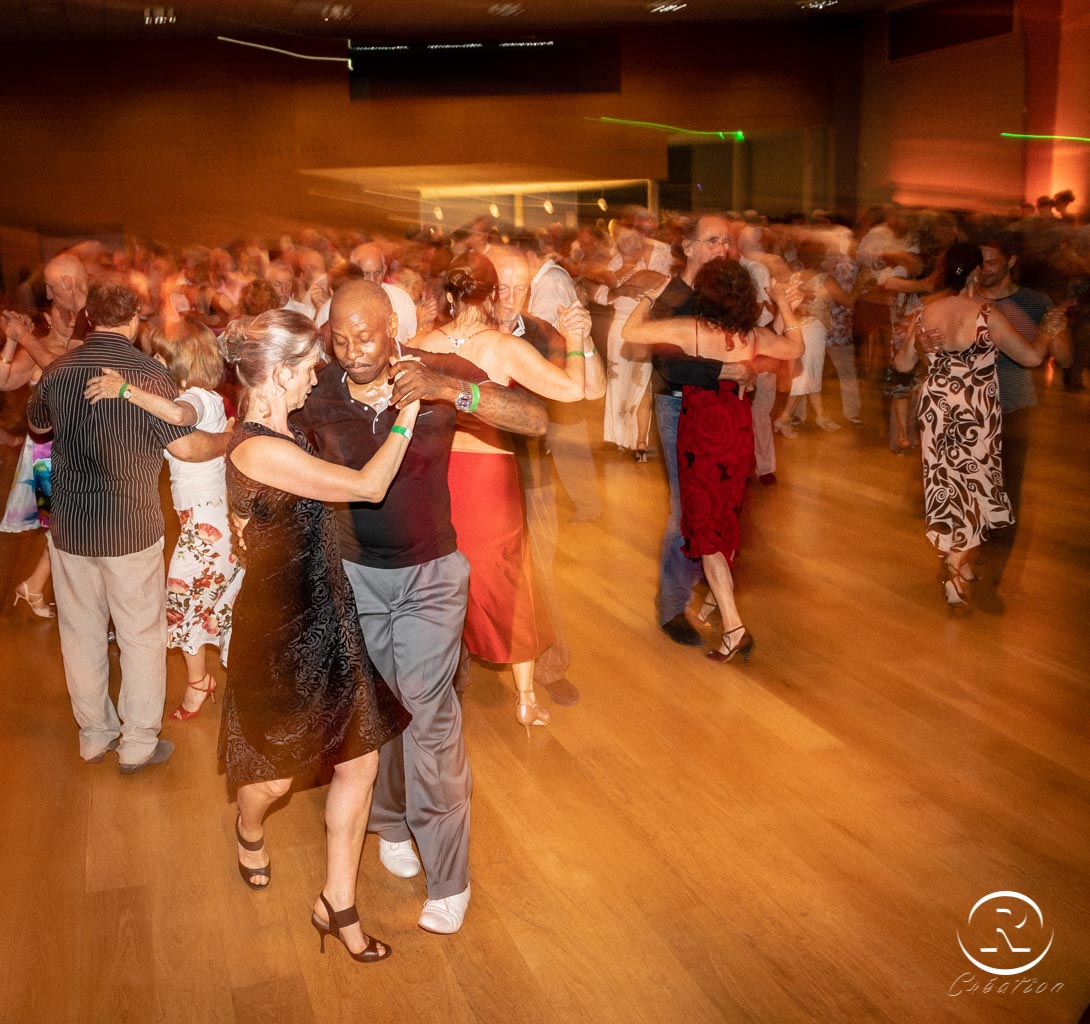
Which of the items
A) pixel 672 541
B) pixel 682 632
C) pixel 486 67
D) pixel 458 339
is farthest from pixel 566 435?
pixel 486 67

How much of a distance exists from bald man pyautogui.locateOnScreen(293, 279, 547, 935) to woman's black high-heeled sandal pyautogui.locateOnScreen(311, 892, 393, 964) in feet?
0.50

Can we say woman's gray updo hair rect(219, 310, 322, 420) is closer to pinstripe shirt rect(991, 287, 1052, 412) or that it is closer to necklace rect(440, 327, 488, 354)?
necklace rect(440, 327, 488, 354)

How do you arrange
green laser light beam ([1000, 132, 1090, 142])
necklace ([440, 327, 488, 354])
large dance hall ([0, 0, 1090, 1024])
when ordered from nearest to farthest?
large dance hall ([0, 0, 1090, 1024]) < necklace ([440, 327, 488, 354]) < green laser light beam ([1000, 132, 1090, 142])

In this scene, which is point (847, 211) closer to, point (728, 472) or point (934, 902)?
point (728, 472)

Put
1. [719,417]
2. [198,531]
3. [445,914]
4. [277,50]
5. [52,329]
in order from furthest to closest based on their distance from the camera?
[277,50] < [52,329] < [719,417] < [198,531] < [445,914]

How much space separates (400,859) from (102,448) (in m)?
1.45

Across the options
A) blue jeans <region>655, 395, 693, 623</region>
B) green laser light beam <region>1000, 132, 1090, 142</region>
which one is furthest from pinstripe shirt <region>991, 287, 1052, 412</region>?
green laser light beam <region>1000, 132, 1090, 142</region>

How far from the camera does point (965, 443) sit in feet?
15.5

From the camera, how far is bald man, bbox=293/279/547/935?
244 cm

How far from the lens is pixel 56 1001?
2.41 meters

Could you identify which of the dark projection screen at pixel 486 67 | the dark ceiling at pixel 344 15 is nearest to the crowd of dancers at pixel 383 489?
the dark ceiling at pixel 344 15

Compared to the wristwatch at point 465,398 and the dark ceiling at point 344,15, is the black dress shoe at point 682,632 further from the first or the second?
the dark ceiling at point 344,15

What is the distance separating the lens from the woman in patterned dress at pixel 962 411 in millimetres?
4539

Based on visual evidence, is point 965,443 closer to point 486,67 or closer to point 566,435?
point 566,435
